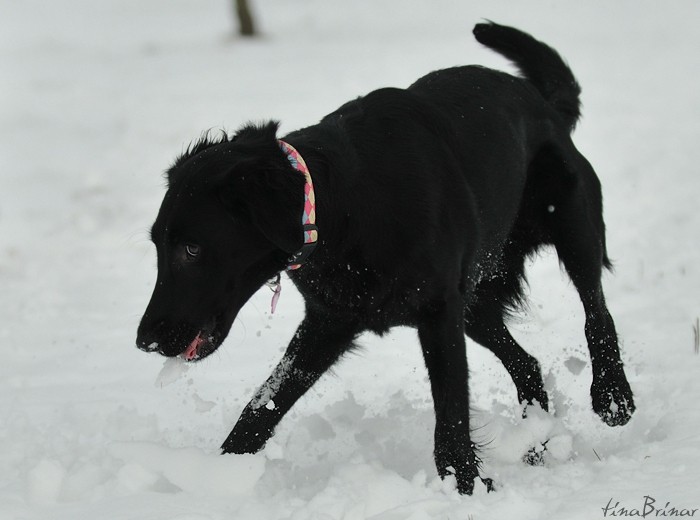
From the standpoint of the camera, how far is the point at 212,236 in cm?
Result: 326

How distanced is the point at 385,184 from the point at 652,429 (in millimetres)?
1551

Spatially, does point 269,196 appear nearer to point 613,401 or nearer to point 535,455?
point 535,455

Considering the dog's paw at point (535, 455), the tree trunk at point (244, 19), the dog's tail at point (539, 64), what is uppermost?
the tree trunk at point (244, 19)

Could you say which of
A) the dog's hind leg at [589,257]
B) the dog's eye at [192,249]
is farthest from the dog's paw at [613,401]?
the dog's eye at [192,249]

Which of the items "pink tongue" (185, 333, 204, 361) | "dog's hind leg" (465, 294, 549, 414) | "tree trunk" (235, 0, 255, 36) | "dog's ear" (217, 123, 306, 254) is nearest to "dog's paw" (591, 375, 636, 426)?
"dog's hind leg" (465, 294, 549, 414)

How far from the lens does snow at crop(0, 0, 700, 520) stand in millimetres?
3443

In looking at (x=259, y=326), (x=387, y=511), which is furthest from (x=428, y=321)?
(x=259, y=326)

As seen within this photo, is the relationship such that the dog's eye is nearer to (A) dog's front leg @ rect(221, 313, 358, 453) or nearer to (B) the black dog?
(B) the black dog

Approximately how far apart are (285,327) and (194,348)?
2825 mm

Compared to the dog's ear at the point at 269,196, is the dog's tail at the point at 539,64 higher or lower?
higher

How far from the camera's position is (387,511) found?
10.3ft

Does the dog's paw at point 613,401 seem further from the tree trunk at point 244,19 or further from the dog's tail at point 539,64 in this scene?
the tree trunk at point 244,19

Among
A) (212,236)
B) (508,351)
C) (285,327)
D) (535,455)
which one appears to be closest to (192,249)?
(212,236)

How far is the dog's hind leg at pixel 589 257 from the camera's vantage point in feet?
14.4
